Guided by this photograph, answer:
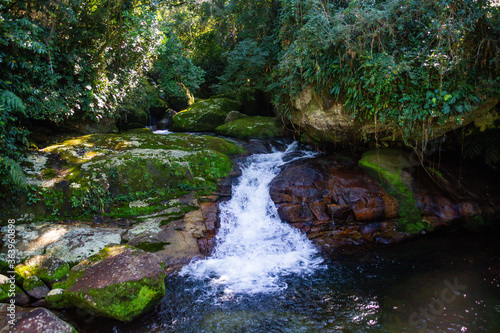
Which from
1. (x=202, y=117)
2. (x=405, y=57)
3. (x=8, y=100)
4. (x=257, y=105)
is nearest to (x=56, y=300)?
(x=8, y=100)

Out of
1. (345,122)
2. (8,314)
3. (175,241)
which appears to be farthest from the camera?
(345,122)

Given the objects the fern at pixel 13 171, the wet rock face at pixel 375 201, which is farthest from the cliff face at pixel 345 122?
the fern at pixel 13 171

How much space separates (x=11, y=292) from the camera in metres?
4.48

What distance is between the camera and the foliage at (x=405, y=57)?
6.18 metres

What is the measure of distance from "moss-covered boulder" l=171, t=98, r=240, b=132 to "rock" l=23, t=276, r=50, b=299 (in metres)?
9.27

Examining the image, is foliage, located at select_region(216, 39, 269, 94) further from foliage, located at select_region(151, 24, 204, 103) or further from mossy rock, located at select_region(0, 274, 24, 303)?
mossy rock, located at select_region(0, 274, 24, 303)

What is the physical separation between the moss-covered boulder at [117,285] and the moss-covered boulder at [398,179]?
5853 mm

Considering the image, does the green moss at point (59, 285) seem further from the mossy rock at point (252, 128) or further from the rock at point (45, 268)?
the mossy rock at point (252, 128)

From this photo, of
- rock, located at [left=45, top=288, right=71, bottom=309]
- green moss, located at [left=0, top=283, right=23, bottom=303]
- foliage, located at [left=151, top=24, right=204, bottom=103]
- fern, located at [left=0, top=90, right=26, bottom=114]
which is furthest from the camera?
foliage, located at [left=151, top=24, right=204, bottom=103]

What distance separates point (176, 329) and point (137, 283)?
90 cm

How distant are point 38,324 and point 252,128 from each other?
9.55 m

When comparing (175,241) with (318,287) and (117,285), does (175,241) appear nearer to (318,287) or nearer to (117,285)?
(117,285)

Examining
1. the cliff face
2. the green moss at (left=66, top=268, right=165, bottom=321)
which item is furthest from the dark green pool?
the cliff face

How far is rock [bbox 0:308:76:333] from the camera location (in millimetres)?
3502
